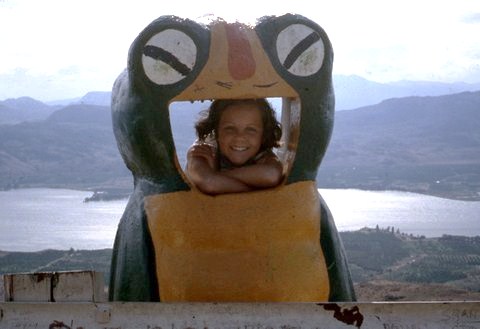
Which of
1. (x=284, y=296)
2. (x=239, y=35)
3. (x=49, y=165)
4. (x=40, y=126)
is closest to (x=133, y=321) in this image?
(x=284, y=296)

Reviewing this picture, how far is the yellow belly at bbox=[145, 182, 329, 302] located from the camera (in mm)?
4133

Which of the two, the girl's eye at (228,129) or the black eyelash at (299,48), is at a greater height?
the black eyelash at (299,48)

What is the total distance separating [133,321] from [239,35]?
1.56 metres

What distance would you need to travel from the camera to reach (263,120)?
459 centimetres

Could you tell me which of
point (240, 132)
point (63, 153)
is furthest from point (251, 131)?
point (63, 153)

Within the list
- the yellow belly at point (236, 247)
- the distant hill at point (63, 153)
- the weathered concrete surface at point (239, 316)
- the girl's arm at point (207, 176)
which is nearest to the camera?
the weathered concrete surface at point (239, 316)

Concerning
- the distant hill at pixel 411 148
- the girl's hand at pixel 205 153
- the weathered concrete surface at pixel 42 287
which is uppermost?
the girl's hand at pixel 205 153

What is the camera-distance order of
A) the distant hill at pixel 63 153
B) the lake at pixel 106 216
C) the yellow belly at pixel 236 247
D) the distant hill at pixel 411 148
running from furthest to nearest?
the distant hill at pixel 63 153 → the distant hill at pixel 411 148 → the lake at pixel 106 216 → the yellow belly at pixel 236 247

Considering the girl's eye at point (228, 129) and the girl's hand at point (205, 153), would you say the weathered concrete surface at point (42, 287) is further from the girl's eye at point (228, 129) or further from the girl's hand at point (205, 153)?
the girl's eye at point (228, 129)

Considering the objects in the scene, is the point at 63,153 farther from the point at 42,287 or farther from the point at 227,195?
the point at 42,287

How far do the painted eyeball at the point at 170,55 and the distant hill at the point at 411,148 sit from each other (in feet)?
168

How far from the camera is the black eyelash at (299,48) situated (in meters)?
4.30

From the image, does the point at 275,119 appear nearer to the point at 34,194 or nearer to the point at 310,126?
the point at 310,126

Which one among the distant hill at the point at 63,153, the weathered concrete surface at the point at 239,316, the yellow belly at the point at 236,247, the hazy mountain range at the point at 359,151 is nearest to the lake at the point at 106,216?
the hazy mountain range at the point at 359,151
